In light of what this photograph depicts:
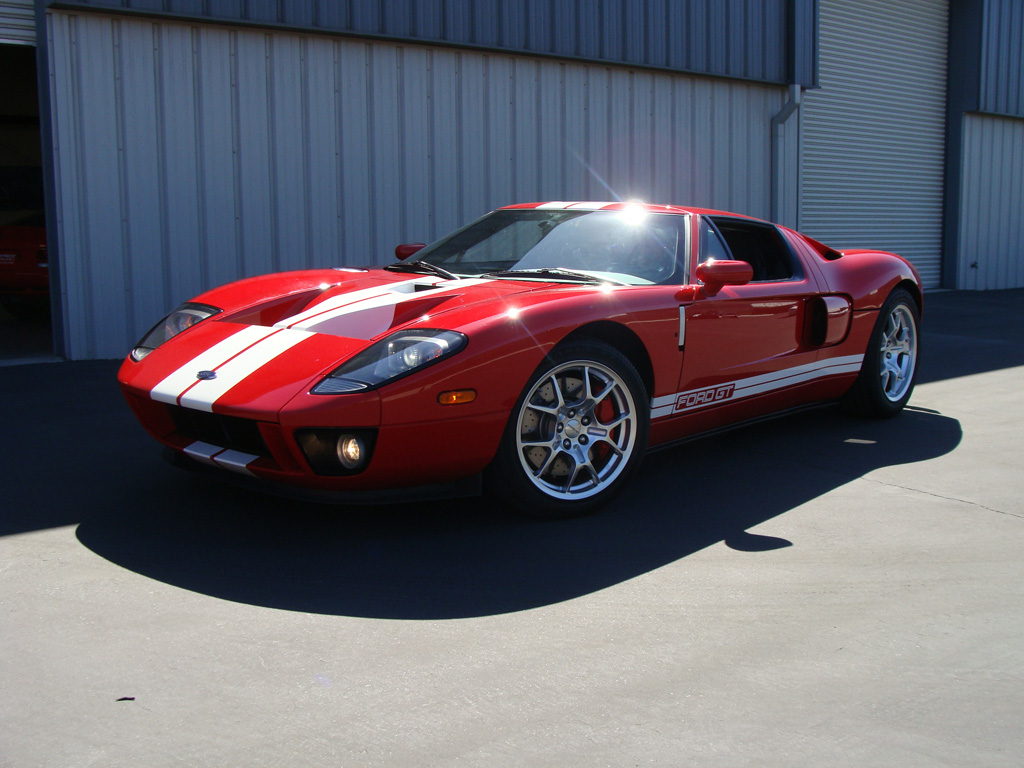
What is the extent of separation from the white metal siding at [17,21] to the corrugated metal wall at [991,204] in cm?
1266

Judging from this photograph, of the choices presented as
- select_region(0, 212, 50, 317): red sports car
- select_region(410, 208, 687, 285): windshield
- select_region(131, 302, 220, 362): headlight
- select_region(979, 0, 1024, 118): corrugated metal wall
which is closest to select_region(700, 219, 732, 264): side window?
select_region(410, 208, 687, 285): windshield

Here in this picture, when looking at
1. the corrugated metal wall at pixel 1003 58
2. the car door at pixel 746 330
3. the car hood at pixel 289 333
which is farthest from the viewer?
the corrugated metal wall at pixel 1003 58

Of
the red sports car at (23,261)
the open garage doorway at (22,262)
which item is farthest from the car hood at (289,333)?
the red sports car at (23,261)

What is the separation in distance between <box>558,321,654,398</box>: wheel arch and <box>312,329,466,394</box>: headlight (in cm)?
58

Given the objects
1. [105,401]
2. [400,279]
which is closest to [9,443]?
[105,401]

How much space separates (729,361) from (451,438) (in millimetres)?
1496

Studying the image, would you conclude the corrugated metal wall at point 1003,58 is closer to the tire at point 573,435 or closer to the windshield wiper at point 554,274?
the windshield wiper at point 554,274

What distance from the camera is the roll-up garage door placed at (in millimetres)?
12906

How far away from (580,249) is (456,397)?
1251mm

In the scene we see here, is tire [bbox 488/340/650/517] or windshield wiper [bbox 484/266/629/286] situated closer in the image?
tire [bbox 488/340/650/517]

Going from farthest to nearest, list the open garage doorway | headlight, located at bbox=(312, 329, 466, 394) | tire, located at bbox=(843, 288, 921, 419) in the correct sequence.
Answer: the open garage doorway < tire, located at bbox=(843, 288, 921, 419) < headlight, located at bbox=(312, 329, 466, 394)

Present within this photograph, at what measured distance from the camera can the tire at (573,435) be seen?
3.34m

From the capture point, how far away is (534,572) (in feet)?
9.77

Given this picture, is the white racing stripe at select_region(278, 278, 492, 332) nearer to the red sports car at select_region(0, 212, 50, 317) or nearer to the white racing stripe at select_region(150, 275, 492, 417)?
the white racing stripe at select_region(150, 275, 492, 417)
